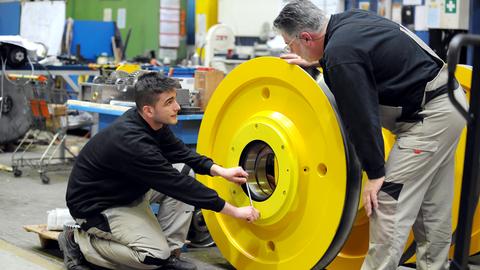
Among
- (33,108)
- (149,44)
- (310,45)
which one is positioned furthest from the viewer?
(149,44)

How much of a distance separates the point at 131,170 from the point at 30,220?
1822 millimetres

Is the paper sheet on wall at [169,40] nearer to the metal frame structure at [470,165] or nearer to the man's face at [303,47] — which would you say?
the man's face at [303,47]

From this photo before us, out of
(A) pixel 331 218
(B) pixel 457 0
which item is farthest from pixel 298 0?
(B) pixel 457 0

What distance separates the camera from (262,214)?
362cm

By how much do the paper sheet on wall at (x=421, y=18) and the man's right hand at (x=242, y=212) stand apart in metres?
3.83

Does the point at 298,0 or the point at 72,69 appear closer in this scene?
the point at 298,0

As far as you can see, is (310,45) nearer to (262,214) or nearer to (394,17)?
(262,214)

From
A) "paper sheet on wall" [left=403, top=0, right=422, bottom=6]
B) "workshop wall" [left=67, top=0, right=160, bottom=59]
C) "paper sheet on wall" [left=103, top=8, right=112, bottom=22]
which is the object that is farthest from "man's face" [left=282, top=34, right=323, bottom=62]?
"paper sheet on wall" [left=103, top=8, right=112, bottom=22]

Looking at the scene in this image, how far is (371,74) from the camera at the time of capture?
300 centimetres

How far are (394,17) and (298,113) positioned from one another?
4.03 m

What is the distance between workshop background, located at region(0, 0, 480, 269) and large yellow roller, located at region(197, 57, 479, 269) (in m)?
0.06

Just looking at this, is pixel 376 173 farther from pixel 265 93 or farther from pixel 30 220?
pixel 30 220

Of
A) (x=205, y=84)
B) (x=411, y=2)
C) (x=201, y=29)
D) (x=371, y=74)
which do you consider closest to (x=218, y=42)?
(x=201, y=29)

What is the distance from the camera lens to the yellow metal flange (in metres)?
3.30
